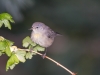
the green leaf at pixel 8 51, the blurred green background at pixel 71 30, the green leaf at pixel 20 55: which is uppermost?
the blurred green background at pixel 71 30

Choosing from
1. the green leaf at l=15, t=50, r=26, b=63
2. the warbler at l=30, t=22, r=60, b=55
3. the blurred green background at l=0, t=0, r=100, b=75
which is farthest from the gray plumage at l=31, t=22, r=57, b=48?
the green leaf at l=15, t=50, r=26, b=63

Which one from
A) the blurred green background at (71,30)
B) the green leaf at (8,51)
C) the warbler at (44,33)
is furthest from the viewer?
the blurred green background at (71,30)

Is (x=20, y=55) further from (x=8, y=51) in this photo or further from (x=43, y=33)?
(x=43, y=33)

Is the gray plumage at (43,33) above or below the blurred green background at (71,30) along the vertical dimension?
below

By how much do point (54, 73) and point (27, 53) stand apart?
253cm

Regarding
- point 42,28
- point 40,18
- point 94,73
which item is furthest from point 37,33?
point 40,18

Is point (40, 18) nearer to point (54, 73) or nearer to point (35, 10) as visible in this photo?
point (35, 10)

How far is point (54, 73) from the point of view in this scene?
489 cm

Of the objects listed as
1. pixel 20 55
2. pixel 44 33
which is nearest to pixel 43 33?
pixel 44 33

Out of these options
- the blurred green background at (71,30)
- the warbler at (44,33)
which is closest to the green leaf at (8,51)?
the warbler at (44,33)

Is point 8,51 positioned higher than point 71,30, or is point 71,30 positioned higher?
point 71,30

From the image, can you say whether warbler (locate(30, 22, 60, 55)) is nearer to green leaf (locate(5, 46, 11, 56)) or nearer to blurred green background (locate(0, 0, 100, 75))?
blurred green background (locate(0, 0, 100, 75))

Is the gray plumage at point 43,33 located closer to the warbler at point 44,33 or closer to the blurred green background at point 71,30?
the warbler at point 44,33

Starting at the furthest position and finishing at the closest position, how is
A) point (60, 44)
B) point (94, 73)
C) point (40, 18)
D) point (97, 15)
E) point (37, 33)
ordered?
point (60, 44) → point (40, 18) → point (97, 15) → point (94, 73) → point (37, 33)
